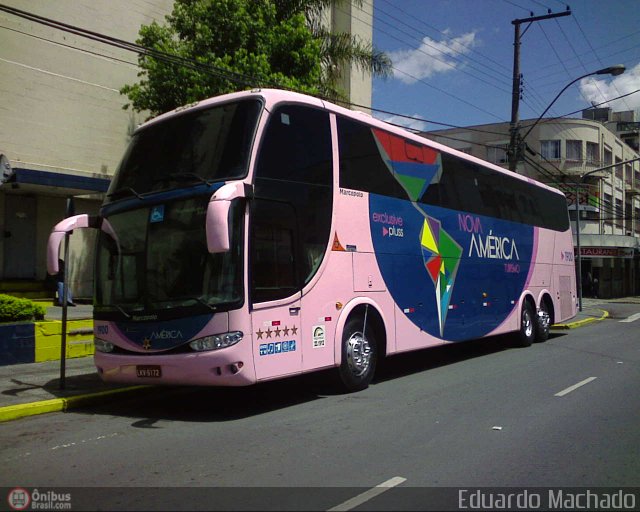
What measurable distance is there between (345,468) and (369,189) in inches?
203

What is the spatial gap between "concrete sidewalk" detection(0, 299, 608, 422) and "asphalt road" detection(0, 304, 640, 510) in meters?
0.17

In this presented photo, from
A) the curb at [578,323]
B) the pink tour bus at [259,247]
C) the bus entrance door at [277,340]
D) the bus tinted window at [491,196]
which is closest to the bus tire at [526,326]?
the bus tinted window at [491,196]

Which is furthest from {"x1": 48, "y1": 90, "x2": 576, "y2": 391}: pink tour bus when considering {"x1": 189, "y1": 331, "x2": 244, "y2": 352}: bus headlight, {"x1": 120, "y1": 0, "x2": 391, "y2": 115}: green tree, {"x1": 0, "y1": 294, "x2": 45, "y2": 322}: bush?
{"x1": 120, "y1": 0, "x2": 391, "y2": 115}: green tree

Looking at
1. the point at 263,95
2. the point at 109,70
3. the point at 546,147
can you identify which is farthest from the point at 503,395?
the point at 546,147

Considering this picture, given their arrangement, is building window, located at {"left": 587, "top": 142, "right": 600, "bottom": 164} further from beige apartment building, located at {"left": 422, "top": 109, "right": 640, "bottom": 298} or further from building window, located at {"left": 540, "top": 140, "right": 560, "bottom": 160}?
building window, located at {"left": 540, "top": 140, "right": 560, "bottom": 160}

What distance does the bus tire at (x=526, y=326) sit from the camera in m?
15.3

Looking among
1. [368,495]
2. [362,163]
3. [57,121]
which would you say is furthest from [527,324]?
[57,121]

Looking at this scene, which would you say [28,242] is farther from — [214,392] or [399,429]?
[399,429]

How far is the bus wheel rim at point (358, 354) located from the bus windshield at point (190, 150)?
122 inches

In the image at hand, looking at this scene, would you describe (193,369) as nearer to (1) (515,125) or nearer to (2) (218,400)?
(2) (218,400)

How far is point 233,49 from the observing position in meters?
16.6

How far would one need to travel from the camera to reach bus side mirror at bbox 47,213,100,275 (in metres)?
7.97

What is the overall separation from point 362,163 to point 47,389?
18.5 ft

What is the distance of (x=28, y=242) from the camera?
18734 mm
